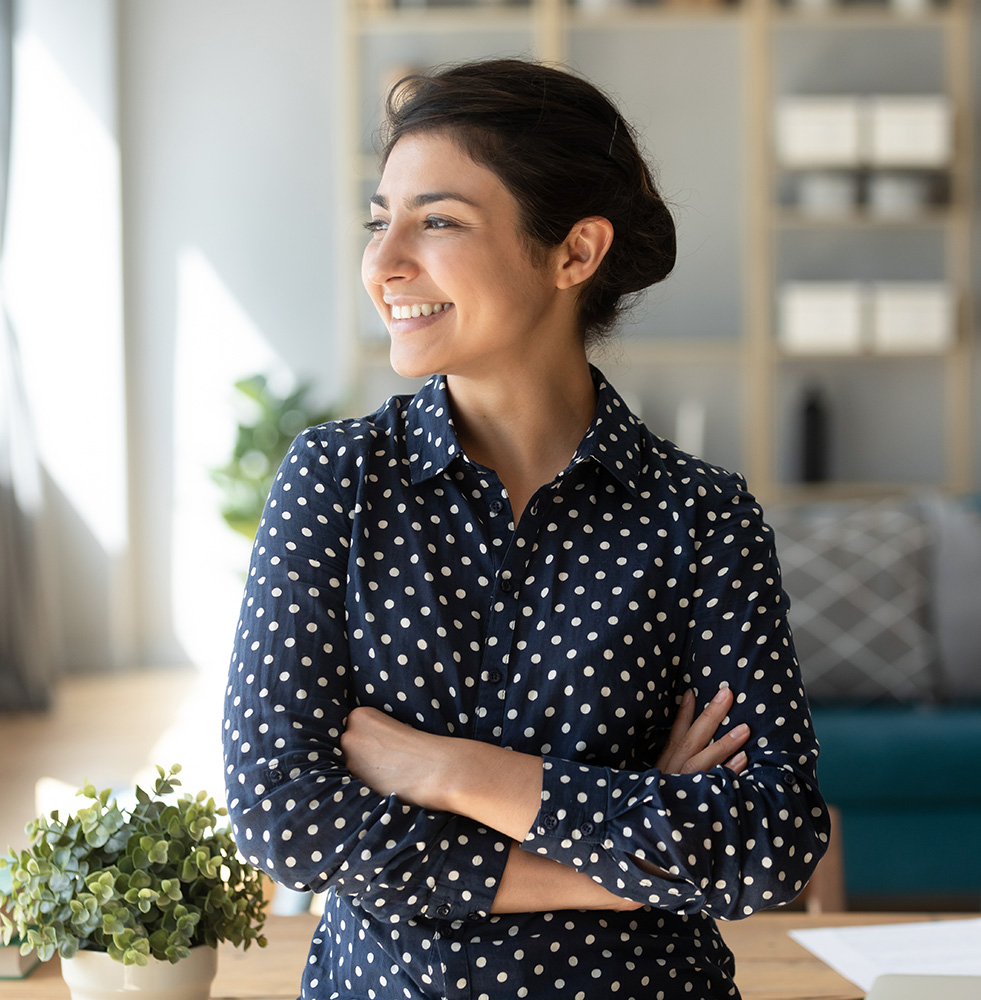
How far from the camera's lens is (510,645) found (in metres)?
1.16

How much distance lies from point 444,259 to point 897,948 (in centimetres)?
85

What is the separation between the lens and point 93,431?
578cm

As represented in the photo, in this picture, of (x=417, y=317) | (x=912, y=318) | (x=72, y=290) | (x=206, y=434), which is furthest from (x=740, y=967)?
(x=72, y=290)

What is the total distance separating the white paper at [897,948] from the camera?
1235 millimetres

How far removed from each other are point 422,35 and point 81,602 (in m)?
3.08

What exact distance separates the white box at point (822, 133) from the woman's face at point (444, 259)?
173 inches

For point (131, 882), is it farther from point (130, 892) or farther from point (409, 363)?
point (409, 363)

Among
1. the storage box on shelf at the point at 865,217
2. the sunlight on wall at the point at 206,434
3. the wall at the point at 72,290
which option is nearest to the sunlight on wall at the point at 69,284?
the wall at the point at 72,290

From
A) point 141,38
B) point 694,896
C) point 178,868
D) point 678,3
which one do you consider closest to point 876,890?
point 694,896

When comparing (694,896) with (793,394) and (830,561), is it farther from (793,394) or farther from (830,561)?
(793,394)

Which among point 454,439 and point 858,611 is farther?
point 858,611

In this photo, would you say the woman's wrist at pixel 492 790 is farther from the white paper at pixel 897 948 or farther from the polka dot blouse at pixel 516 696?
the white paper at pixel 897 948

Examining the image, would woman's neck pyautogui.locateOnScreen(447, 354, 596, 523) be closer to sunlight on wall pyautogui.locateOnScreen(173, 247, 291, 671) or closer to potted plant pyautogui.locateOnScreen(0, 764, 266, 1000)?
potted plant pyautogui.locateOnScreen(0, 764, 266, 1000)

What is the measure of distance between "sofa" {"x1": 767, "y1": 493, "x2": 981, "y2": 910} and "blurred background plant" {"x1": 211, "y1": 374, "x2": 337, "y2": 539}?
2.42 metres
